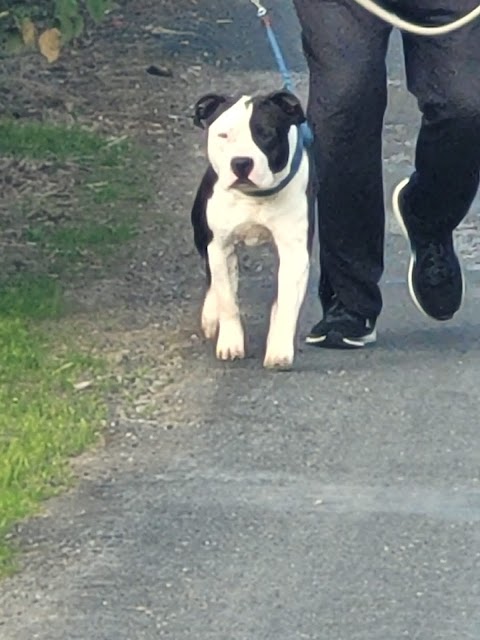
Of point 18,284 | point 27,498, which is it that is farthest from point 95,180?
point 27,498

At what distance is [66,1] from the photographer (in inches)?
260

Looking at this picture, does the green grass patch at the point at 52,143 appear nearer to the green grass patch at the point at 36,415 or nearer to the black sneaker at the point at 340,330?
the green grass patch at the point at 36,415

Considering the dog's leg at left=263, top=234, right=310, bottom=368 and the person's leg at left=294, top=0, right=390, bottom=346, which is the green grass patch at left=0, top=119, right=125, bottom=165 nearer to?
the person's leg at left=294, top=0, right=390, bottom=346

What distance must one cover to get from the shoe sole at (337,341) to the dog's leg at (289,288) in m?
0.28

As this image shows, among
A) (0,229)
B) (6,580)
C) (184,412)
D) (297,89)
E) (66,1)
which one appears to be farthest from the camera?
(297,89)

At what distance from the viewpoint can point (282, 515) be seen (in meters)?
5.09

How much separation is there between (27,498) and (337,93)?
5.30 feet

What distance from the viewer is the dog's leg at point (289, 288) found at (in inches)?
239

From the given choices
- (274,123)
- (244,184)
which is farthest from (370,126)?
(244,184)

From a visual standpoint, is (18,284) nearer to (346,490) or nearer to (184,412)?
(184,412)

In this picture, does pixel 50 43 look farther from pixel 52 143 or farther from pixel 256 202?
pixel 52 143

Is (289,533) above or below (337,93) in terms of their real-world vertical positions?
below

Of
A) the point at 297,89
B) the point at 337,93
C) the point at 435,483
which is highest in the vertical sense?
the point at 337,93

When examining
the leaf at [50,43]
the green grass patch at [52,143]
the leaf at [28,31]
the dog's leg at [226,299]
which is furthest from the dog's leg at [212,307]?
the green grass patch at [52,143]
